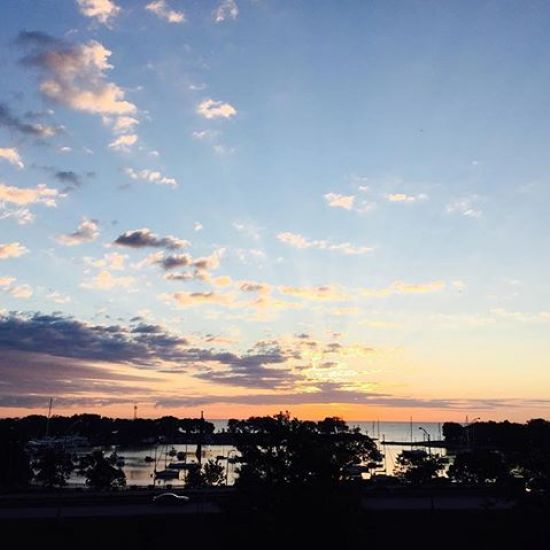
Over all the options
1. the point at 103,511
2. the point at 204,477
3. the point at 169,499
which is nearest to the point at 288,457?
the point at 103,511

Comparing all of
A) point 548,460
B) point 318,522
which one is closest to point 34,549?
point 318,522

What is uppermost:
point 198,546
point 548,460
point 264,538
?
point 548,460

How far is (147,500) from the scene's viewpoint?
188 feet

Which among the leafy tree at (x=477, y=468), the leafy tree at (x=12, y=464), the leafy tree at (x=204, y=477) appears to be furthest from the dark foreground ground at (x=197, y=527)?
the leafy tree at (x=204, y=477)

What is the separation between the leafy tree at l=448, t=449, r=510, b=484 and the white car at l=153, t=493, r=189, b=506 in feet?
188

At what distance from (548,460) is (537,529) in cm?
590

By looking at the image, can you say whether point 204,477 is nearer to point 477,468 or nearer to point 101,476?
point 101,476

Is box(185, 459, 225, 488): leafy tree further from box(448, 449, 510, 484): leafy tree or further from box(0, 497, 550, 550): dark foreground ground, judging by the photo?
box(0, 497, 550, 550): dark foreground ground

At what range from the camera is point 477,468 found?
102312mm

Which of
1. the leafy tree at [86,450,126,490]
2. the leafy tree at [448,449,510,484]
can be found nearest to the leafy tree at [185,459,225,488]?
the leafy tree at [86,450,126,490]

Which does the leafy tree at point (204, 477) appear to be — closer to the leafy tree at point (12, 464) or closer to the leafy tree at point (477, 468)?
the leafy tree at point (12, 464)

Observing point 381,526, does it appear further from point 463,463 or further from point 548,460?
point 463,463

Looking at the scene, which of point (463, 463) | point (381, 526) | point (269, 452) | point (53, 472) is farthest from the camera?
point (463, 463)

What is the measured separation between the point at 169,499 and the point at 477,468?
65.5 meters
